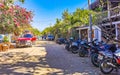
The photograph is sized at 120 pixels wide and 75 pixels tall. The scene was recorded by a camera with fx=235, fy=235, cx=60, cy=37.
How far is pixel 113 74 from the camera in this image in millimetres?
9914

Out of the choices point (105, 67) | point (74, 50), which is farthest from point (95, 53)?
point (74, 50)

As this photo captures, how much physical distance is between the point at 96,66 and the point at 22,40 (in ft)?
56.0

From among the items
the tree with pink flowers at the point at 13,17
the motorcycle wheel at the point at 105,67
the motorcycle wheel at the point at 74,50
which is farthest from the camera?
the motorcycle wheel at the point at 74,50

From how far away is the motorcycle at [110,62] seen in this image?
9.46m

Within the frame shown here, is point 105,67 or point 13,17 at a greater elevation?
point 13,17

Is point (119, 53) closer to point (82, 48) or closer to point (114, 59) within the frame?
point (114, 59)

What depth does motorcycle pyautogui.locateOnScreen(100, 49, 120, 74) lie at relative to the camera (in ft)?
31.0

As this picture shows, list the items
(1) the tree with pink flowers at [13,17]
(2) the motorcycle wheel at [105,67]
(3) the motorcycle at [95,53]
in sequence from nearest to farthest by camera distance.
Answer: (2) the motorcycle wheel at [105,67] → (3) the motorcycle at [95,53] → (1) the tree with pink flowers at [13,17]

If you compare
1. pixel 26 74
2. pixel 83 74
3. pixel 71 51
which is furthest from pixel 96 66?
pixel 71 51

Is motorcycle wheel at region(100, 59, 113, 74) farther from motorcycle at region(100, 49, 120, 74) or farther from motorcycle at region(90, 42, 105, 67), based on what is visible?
motorcycle at region(90, 42, 105, 67)

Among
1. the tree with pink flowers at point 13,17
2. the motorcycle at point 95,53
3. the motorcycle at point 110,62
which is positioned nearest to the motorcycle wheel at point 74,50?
the tree with pink flowers at point 13,17

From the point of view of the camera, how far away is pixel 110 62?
9.70 metres

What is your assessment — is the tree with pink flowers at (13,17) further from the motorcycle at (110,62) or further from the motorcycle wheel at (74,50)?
the motorcycle at (110,62)

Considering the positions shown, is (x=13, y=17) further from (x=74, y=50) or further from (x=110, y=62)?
(x=110, y=62)
